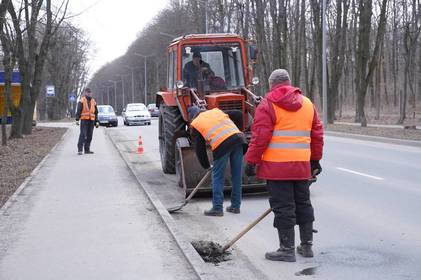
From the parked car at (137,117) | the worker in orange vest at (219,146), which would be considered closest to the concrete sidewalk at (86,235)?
the worker in orange vest at (219,146)

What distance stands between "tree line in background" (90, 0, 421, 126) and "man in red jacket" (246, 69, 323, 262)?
13004 mm

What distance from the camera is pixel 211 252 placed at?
6.90 metres

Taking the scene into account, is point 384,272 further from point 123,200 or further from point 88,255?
point 123,200

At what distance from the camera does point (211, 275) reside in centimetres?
586

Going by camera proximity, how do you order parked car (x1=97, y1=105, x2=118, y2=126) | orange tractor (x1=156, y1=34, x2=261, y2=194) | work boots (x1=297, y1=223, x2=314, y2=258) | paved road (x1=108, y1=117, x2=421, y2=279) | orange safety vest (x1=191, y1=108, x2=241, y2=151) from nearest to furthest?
1. paved road (x1=108, y1=117, x2=421, y2=279)
2. work boots (x1=297, y1=223, x2=314, y2=258)
3. orange safety vest (x1=191, y1=108, x2=241, y2=151)
4. orange tractor (x1=156, y1=34, x2=261, y2=194)
5. parked car (x1=97, y1=105, x2=118, y2=126)

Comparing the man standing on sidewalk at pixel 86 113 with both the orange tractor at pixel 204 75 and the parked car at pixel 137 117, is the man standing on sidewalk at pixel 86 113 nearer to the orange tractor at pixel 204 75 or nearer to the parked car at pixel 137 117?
the orange tractor at pixel 204 75

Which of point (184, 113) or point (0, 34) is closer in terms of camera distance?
point (184, 113)

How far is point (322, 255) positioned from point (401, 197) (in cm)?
399

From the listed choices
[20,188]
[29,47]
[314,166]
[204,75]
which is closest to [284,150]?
[314,166]

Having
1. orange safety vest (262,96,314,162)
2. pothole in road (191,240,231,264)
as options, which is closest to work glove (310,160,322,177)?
orange safety vest (262,96,314,162)

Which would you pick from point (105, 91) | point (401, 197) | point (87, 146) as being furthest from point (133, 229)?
point (105, 91)

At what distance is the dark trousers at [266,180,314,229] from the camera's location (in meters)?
6.44

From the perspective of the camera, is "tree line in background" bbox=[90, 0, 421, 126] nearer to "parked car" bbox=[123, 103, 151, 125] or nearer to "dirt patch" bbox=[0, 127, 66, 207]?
"dirt patch" bbox=[0, 127, 66, 207]

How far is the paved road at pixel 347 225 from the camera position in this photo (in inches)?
249
